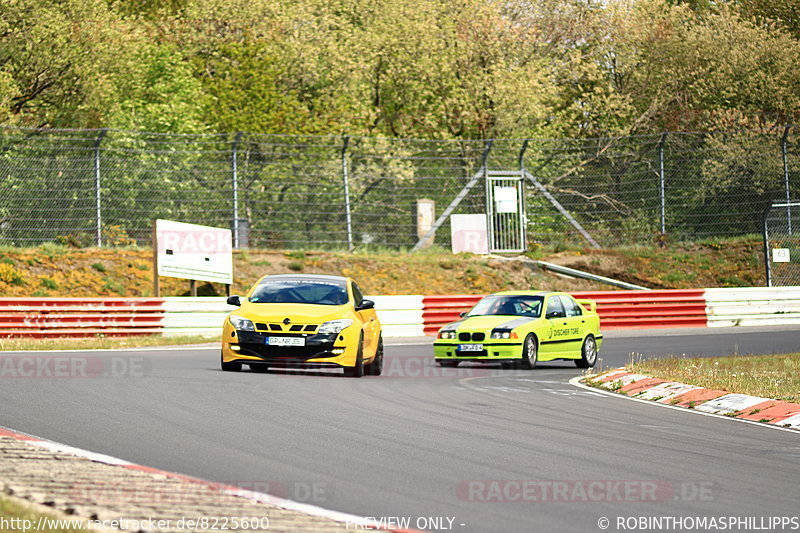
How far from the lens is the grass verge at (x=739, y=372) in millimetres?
15172

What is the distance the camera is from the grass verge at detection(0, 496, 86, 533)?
5.86 metres

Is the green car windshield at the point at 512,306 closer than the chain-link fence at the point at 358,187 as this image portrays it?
Yes

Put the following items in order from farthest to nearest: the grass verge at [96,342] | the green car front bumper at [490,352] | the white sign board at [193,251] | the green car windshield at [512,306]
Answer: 1. the white sign board at [193,251]
2. the grass verge at [96,342]
3. the green car windshield at [512,306]
4. the green car front bumper at [490,352]

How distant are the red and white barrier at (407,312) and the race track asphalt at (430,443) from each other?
950cm

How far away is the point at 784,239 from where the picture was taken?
36.8m

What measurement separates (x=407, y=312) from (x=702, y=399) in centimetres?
1601

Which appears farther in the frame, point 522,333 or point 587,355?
point 587,355

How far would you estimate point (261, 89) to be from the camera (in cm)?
4644

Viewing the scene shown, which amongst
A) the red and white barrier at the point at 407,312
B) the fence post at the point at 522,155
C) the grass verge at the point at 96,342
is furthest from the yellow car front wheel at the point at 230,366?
the fence post at the point at 522,155

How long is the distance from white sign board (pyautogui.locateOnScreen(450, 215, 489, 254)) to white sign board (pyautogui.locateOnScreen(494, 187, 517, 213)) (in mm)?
649

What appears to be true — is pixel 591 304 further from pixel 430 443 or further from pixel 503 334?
pixel 430 443

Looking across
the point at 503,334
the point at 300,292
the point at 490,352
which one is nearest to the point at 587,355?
the point at 503,334

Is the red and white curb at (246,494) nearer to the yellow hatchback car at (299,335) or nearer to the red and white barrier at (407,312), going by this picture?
the yellow hatchback car at (299,335)

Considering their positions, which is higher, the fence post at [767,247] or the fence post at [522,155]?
the fence post at [522,155]
